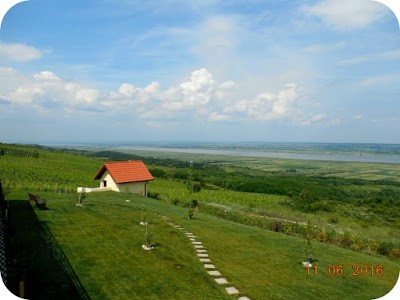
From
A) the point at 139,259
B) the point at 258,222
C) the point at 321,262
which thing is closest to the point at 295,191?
the point at 258,222

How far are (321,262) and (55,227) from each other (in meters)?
10.9

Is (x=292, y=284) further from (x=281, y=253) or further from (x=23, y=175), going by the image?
A: (x=23, y=175)

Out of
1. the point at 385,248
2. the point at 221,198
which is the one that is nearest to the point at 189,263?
the point at 385,248

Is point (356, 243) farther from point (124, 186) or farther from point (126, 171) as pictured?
point (126, 171)

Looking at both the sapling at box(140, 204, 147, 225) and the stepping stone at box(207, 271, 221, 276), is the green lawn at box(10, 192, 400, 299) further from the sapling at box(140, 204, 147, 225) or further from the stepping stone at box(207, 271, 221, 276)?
the sapling at box(140, 204, 147, 225)

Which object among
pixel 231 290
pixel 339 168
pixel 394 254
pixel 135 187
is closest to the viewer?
pixel 231 290

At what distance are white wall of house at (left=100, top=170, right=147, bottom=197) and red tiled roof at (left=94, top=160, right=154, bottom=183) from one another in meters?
0.51

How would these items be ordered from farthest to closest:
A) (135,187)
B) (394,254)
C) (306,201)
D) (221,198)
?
1. (221,198)
2. (306,201)
3. (135,187)
4. (394,254)

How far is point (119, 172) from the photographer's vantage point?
23359 mm

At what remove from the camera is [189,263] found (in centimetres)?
860
